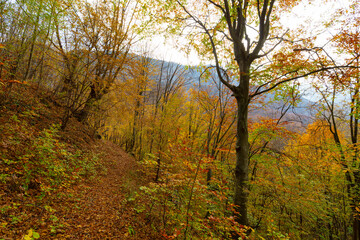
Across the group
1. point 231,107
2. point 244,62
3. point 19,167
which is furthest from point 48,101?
point 231,107

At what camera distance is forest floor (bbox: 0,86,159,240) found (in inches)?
117

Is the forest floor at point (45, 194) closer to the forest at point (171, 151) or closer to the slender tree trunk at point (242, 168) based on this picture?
the forest at point (171, 151)

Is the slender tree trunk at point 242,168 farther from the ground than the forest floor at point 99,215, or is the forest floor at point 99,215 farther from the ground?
the slender tree trunk at point 242,168

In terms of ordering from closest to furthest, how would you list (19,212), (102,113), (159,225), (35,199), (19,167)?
(19,212) < (35,199) < (19,167) < (159,225) < (102,113)

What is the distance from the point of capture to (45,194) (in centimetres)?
371

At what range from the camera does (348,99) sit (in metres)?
7.77

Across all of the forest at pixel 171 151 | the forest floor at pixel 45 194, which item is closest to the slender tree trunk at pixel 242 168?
the forest at pixel 171 151

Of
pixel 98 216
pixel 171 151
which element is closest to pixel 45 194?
pixel 98 216

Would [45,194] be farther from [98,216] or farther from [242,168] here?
[242,168]

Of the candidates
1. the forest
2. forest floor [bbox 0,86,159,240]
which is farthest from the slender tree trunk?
forest floor [bbox 0,86,159,240]

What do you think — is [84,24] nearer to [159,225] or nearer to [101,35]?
[101,35]

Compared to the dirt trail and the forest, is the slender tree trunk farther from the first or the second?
the dirt trail

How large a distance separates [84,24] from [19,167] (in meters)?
6.01

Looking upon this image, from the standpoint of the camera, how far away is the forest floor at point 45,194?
9.75ft
